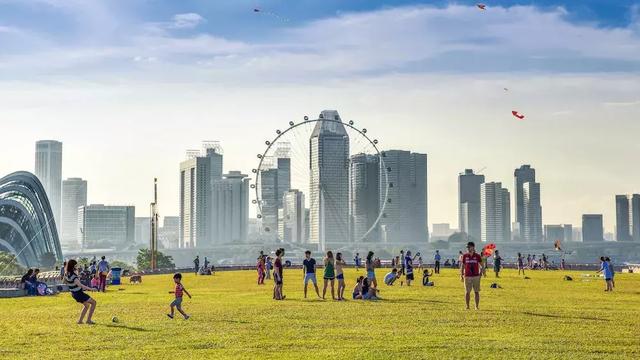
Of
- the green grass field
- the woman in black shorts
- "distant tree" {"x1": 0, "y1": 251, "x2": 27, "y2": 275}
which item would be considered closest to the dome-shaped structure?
"distant tree" {"x1": 0, "y1": 251, "x2": 27, "y2": 275}

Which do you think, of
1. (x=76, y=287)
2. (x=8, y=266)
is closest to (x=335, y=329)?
(x=76, y=287)

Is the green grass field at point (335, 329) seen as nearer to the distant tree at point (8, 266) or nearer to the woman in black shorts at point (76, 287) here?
the woman in black shorts at point (76, 287)

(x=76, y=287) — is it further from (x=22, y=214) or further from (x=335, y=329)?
(x=22, y=214)

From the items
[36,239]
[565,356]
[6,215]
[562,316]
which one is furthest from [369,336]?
[36,239]

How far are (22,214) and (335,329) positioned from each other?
16682 cm

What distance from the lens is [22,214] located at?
7126 inches

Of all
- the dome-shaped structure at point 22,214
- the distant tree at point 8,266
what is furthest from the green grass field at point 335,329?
the dome-shaped structure at point 22,214

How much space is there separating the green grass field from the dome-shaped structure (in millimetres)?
143855

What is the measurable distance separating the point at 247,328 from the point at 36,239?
599 ft

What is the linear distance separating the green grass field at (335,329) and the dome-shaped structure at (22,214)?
472ft

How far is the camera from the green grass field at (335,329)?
21.9m

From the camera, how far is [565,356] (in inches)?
829

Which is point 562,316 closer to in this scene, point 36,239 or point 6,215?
point 6,215

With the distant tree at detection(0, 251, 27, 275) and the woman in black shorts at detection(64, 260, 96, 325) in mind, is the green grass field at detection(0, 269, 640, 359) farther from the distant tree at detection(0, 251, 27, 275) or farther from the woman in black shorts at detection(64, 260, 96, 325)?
the distant tree at detection(0, 251, 27, 275)
